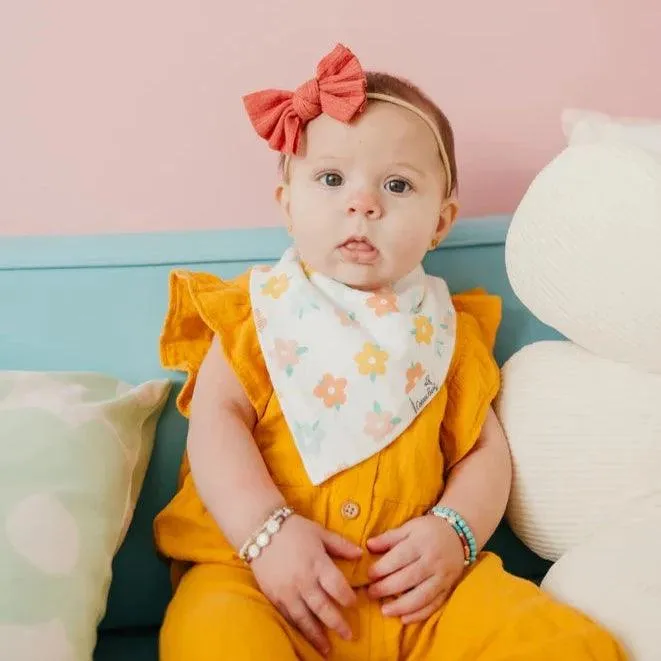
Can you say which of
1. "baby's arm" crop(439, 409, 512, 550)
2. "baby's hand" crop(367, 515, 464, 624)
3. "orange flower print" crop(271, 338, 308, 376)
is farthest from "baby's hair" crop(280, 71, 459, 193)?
"baby's hand" crop(367, 515, 464, 624)

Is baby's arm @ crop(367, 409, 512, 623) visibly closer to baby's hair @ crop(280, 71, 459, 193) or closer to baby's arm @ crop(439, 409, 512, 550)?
baby's arm @ crop(439, 409, 512, 550)

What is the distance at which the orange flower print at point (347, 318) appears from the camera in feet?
2.96

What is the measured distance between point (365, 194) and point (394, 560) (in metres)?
0.40

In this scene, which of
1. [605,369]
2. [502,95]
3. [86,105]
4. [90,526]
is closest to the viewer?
[90,526]

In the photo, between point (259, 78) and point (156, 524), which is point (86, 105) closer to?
point (259, 78)

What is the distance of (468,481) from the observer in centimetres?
89

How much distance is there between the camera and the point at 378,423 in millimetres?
862

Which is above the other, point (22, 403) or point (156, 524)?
point (22, 403)

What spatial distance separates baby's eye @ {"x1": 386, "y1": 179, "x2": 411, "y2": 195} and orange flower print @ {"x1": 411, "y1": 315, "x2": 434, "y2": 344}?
0.51 feet

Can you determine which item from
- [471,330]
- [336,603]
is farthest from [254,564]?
[471,330]

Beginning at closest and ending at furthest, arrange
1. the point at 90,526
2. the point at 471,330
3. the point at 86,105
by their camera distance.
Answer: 1. the point at 90,526
2. the point at 471,330
3. the point at 86,105

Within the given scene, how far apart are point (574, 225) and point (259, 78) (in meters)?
0.56

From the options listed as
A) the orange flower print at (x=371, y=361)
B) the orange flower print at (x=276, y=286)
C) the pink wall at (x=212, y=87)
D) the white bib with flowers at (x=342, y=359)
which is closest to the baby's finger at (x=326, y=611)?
the white bib with flowers at (x=342, y=359)

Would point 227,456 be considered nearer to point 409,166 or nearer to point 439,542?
point 439,542
